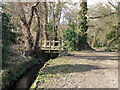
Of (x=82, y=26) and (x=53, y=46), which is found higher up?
(x=82, y=26)

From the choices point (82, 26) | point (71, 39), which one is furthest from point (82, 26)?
point (71, 39)

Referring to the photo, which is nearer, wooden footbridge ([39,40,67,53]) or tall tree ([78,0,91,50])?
tall tree ([78,0,91,50])

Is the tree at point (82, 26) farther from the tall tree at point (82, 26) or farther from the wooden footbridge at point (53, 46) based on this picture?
the wooden footbridge at point (53, 46)

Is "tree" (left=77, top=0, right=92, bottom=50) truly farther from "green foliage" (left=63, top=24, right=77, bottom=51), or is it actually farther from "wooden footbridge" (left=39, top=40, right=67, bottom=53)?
"wooden footbridge" (left=39, top=40, right=67, bottom=53)

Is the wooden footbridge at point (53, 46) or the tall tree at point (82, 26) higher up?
the tall tree at point (82, 26)

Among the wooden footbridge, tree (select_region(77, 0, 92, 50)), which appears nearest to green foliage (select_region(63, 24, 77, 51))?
tree (select_region(77, 0, 92, 50))

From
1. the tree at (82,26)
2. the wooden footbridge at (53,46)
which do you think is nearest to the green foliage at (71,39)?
the tree at (82,26)

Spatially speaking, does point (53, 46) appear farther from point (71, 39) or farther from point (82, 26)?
point (82, 26)

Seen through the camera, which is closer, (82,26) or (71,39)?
(82,26)

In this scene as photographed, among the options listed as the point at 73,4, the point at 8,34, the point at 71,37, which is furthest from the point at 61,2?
the point at 8,34

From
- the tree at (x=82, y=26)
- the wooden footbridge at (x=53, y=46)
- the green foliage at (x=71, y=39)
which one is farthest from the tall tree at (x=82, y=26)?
the wooden footbridge at (x=53, y=46)

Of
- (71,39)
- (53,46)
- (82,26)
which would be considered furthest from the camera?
(53,46)

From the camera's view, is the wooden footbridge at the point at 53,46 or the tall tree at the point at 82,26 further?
the wooden footbridge at the point at 53,46

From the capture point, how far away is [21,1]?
1145cm
